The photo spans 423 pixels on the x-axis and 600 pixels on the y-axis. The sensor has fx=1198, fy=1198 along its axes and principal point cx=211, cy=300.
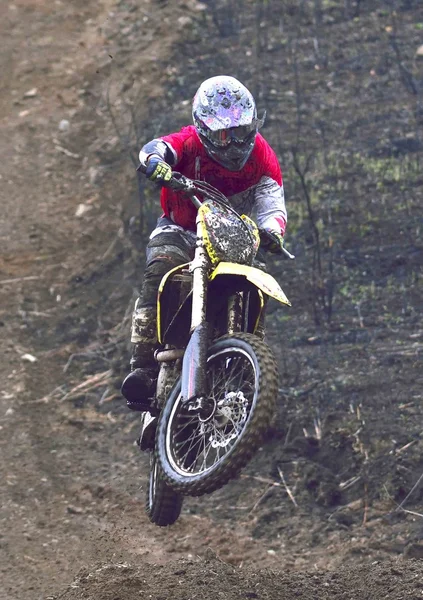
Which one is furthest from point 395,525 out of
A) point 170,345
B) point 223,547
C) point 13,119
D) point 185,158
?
point 13,119

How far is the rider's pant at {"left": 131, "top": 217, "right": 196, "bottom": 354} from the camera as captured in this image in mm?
6922

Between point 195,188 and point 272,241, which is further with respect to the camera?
point 272,241

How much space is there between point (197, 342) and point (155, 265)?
778 millimetres

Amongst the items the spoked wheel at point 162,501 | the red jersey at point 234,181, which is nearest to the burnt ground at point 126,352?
the spoked wheel at point 162,501

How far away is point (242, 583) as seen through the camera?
279 inches

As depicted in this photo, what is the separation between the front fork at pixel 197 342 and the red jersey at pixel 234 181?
0.52m

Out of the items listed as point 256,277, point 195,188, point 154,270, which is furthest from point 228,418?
point 195,188

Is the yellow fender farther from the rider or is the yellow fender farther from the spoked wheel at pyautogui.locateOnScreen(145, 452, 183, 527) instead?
the spoked wheel at pyautogui.locateOnScreen(145, 452, 183, 527)

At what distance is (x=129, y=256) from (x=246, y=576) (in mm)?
4762

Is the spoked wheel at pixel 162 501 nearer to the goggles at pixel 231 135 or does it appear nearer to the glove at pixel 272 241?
the glove at pixel 272 241

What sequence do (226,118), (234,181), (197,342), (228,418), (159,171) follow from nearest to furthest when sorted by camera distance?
(228,418) < (197,342) < (159,171) < (226,118) < (234,181)

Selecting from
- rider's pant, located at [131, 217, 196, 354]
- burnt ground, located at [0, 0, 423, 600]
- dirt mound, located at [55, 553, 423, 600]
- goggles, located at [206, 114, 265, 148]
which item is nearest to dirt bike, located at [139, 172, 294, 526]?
rider's pant, located at [131, 217, 196, 354]

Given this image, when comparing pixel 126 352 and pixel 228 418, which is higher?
pixel 126 352

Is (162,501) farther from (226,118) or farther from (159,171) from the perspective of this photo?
(226,118)
